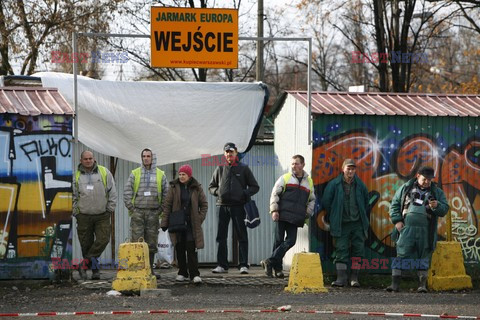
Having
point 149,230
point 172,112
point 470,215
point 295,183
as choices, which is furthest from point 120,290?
point 470,215

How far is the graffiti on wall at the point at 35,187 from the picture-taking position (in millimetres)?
13336

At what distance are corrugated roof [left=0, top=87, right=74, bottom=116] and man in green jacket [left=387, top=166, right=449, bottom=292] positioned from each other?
492cm

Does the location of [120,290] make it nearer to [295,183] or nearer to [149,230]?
[149,230]

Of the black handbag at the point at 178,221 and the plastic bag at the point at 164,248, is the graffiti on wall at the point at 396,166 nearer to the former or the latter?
the black handbag at the point at 178,221

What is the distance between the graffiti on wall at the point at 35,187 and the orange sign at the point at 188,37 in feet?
5.80

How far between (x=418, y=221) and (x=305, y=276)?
6.03ft

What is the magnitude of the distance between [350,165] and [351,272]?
1.59 meters

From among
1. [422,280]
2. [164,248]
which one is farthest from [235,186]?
[422,280]

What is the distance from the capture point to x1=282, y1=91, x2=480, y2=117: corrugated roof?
14406 millimetres

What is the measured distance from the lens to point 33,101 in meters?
13.8

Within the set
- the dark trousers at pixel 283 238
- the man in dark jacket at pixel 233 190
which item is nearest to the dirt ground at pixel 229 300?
the dark trousers at pixel 283 238

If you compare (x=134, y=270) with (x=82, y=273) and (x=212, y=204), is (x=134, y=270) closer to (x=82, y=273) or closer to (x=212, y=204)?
(x=82, y=273)

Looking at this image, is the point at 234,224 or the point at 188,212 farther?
the point at 234,224

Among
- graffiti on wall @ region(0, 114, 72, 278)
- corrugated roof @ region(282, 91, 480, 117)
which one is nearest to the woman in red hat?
graffiti on wall @ region(0, 114, 72, 278)
